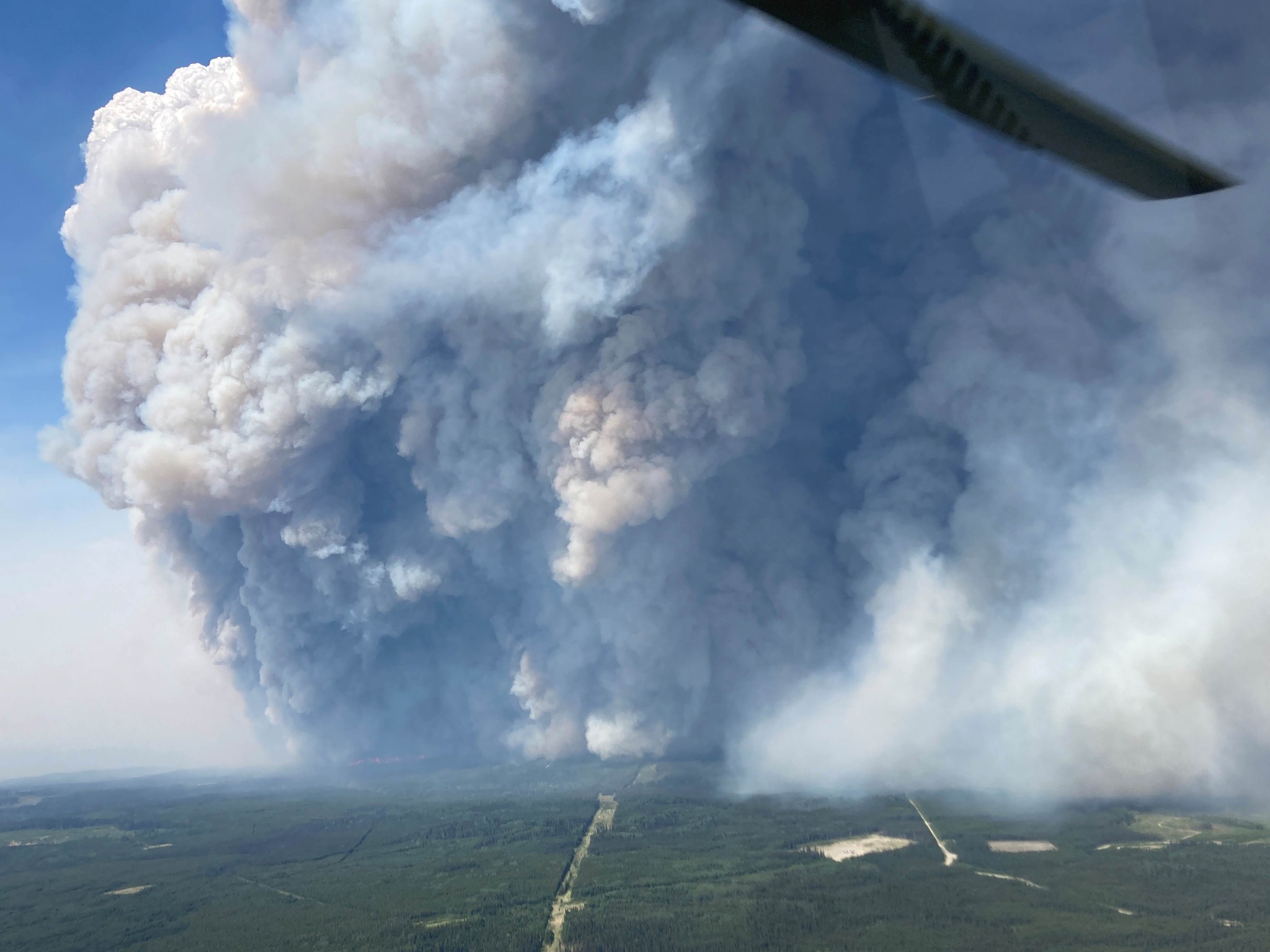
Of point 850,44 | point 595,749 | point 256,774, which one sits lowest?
point 256,774

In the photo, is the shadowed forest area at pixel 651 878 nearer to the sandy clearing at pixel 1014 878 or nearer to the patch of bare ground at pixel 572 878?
the sandy clearing at pixel 1014 878

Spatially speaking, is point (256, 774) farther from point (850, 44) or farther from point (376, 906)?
point (850, 44)

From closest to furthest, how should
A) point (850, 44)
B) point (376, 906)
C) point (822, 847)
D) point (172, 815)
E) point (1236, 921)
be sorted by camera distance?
point (850, 44)
point (1236, 921)
point (376, 906)
point (822, 847)
point (172, 815)

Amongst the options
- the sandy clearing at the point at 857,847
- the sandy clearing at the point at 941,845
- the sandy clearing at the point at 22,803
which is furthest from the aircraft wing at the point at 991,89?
the sandy clearing at the point at 22,803

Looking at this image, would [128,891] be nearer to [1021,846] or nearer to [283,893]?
[283,893]

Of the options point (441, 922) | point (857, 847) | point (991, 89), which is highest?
point (991, 89)

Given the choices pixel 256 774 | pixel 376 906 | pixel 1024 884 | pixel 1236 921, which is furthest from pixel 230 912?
pixel 256 774

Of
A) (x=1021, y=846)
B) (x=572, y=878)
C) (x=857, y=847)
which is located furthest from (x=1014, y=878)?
(x=572, y=878)
